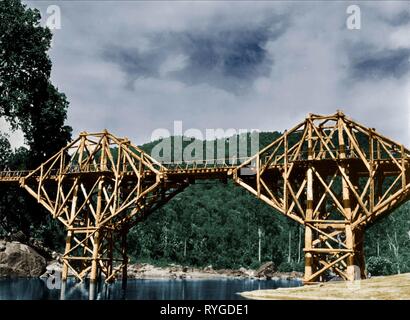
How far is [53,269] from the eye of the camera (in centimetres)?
4781

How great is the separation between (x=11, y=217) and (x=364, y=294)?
40290 millimetres

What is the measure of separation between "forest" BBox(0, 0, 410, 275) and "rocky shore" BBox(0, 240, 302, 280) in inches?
131

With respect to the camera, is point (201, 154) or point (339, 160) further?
point (201, 154)

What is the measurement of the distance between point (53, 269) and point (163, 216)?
53564 millimetres

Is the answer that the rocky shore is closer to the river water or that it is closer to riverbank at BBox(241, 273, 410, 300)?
the river water

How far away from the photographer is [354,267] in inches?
1018

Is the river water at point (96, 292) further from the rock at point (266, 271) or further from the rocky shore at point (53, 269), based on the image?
the rock at point (266, 271)

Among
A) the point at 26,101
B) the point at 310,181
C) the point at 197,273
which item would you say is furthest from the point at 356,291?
the point at 197,273

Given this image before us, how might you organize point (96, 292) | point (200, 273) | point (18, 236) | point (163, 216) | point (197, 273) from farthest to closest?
1. point (163, 216)
2. point (200, 273)
3. point (197, 273)
4. point (18, 236)
5. point (96, 292)

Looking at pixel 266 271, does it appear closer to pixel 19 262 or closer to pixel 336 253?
pixel 19 262

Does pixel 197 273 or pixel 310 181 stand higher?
pixel 310 181

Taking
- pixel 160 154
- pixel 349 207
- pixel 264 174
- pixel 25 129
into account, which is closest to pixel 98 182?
pixel 264 174

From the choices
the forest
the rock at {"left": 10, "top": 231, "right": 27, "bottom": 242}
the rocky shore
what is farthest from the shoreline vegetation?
the rock at {"left": 10, "top": 231, "right": 27, "bottom": 242}
